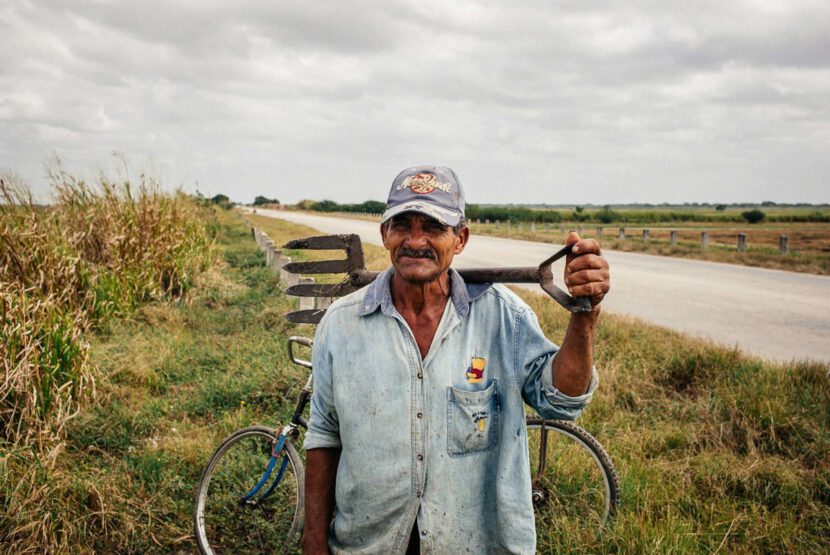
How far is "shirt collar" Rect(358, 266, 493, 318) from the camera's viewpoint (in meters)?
1.91

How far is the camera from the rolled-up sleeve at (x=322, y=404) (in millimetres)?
1945

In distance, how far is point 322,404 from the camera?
198 centimetres

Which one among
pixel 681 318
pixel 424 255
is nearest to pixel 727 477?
pixel 424 255

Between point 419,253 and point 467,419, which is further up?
point 419,253

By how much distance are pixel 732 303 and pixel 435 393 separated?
9.61 meters

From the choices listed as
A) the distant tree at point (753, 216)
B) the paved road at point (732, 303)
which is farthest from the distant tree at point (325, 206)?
the paved road at point (732, 303)

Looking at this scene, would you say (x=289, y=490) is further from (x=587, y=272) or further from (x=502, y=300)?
(x=587, y=272)

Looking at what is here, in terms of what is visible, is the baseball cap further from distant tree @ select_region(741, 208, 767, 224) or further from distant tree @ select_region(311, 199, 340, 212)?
distant tree @ select_region(311, 199, 340, 212)

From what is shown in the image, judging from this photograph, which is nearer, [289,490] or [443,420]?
[443,420]

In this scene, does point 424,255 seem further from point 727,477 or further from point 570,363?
point 727,477

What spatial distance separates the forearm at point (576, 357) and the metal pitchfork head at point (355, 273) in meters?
0.05

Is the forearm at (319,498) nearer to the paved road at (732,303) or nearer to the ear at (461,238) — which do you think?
the ear at (461,238)

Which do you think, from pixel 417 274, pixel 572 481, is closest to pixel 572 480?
pixel 572 481

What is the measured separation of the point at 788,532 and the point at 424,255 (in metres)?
2.56
